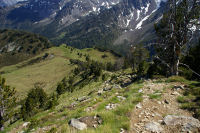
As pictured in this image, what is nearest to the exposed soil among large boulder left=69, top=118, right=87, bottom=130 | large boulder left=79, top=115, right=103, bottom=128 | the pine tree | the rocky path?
the rocky path

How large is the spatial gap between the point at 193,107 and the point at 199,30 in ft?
36.5

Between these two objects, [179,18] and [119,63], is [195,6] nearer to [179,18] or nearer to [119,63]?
[179,18]

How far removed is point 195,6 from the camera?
45.8 ft

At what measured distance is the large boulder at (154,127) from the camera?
5.05m

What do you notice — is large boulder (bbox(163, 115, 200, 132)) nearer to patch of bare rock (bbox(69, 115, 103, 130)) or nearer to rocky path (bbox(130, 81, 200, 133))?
rocky path (bbox(130, 81, 200, 133))

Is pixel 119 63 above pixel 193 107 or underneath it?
underneath

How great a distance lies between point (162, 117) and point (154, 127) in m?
1.14

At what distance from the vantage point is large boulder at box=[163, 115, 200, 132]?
4813 mm

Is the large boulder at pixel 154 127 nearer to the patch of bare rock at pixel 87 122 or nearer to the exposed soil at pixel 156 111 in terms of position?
the exposed soil at pixel 156 111

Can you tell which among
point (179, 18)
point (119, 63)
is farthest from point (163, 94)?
point (119, 63)

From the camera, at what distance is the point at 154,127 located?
521 centimetres

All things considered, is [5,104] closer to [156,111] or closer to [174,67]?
[156,111]

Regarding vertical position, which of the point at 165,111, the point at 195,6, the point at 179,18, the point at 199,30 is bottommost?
the point at 165,111

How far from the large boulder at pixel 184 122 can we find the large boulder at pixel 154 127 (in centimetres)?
43
